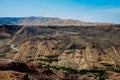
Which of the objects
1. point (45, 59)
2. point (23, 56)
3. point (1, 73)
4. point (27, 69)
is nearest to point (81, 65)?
point (45, 59)

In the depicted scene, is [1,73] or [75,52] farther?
[75,52]

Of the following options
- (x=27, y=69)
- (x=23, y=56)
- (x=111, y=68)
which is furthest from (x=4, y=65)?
(x=23, y=56)

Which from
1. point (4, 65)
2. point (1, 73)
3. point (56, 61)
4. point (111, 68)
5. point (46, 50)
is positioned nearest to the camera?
point (1, 73)

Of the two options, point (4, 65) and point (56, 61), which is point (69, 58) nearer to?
point (56, 61)

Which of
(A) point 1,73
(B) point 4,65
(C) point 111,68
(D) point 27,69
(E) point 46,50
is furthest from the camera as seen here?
(E) point 46,50

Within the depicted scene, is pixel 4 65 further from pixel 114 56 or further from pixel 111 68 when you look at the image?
pixel 114 56

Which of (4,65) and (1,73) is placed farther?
(4,65)

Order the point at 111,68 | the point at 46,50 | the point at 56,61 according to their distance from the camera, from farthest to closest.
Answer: the point at 46,50 → the point at 56,61 → the point at 111,68

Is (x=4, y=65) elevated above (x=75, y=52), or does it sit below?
above

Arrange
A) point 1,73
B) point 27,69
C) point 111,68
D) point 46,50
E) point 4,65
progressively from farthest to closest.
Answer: point 46,50, point 111,68, point 27,69, point 4,65, point 1,73
